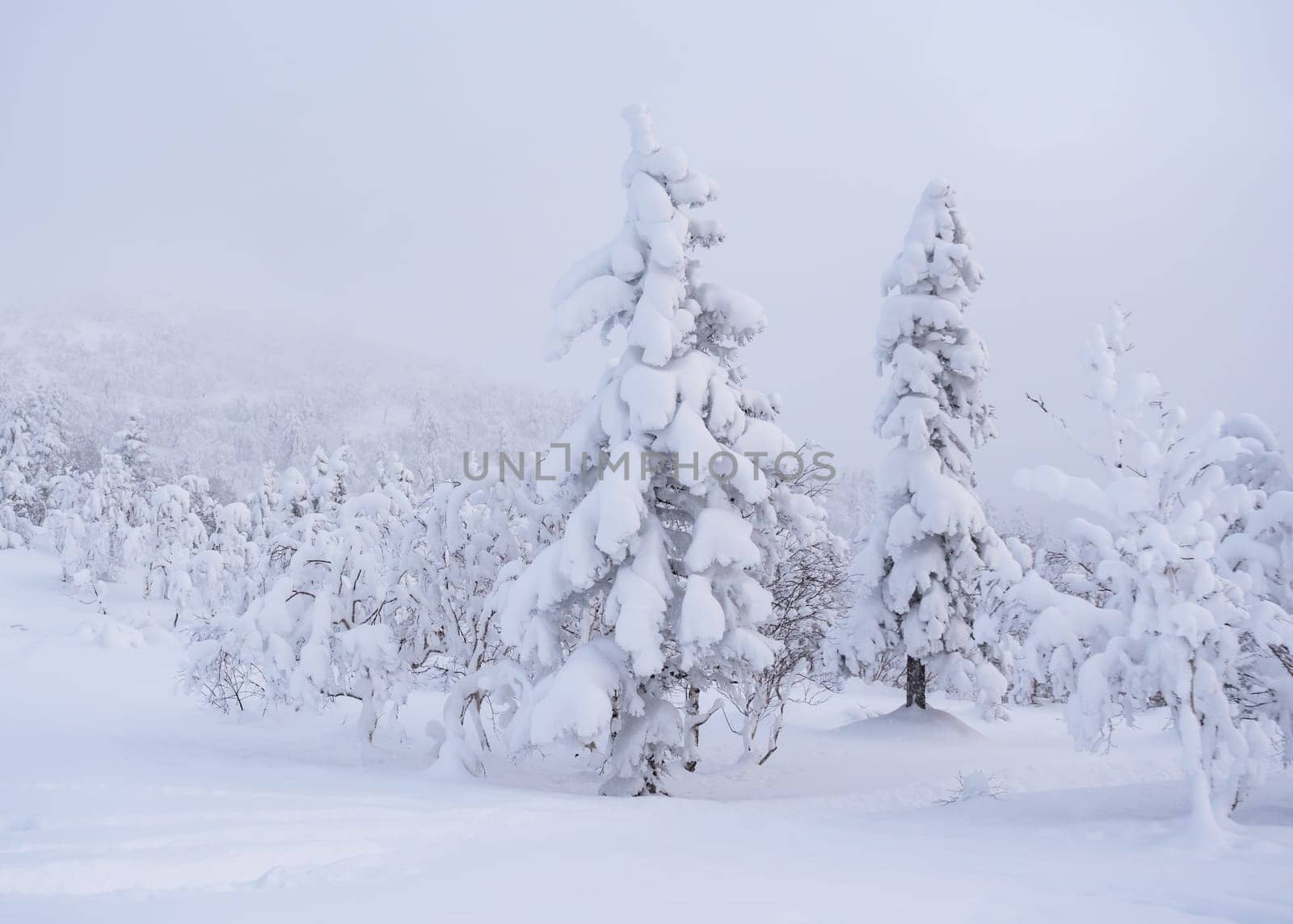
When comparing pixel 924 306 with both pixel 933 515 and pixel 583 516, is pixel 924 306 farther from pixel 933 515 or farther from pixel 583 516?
pixel 583 516

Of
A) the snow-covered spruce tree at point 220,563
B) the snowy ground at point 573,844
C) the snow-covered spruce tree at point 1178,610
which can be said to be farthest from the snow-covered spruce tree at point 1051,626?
the snow-covered spruce tree at point 220,563

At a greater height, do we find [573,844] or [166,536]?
[166,536]

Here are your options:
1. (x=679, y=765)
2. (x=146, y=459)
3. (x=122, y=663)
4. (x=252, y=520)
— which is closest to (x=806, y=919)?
(x=679, y=765)

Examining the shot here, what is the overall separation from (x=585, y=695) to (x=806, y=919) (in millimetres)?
5269

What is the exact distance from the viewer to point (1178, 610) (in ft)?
26.3

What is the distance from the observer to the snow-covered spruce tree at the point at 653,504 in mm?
10812

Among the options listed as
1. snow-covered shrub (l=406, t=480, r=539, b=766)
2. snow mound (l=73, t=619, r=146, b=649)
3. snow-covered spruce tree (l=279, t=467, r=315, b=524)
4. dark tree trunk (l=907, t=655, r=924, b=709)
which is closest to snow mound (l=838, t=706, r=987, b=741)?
dark tree trunk (l=907, t=655, r=924, b=709)

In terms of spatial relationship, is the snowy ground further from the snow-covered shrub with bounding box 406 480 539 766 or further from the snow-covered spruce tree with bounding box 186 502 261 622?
the snow-covered spruce tree with bounding box 186 502 261 622

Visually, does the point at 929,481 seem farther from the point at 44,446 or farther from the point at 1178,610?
the point at 44,446

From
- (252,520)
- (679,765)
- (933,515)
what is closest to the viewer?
(679,765)

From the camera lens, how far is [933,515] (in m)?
18.1

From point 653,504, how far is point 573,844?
18.5 feet

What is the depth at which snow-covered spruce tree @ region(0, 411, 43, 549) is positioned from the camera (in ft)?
154

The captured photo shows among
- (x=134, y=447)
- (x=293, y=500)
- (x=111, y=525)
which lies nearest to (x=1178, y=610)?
(x=293, y=500)
